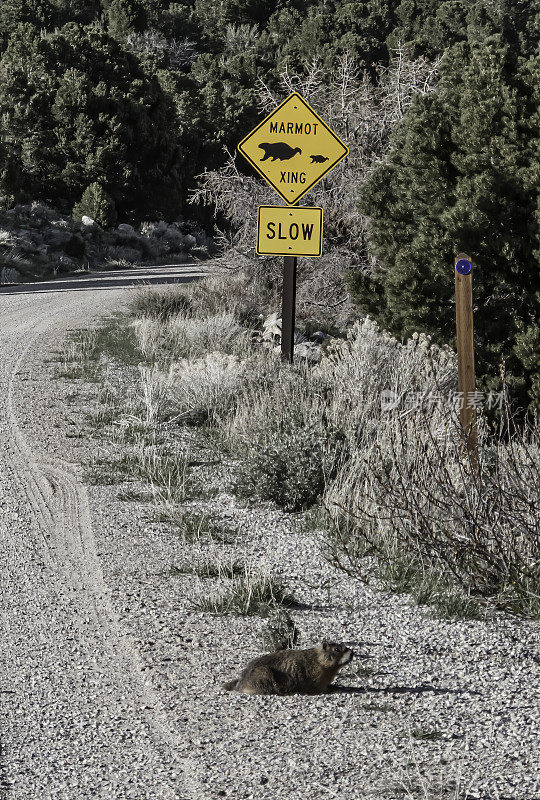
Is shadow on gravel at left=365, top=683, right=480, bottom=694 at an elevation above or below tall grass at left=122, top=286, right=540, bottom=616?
below

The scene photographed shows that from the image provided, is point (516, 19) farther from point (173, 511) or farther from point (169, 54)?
point (173, 511)

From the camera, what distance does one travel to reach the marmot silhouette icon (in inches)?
403

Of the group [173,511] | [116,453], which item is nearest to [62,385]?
[116,453]

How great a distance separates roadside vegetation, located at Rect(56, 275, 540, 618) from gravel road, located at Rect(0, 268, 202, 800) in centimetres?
62

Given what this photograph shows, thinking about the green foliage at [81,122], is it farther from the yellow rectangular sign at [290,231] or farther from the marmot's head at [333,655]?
the marmot's head at [333,655]

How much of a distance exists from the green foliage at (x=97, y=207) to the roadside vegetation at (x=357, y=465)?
2661 cm

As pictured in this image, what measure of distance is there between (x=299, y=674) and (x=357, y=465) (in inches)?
102

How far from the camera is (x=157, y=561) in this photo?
562cm

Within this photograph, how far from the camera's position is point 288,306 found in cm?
1052

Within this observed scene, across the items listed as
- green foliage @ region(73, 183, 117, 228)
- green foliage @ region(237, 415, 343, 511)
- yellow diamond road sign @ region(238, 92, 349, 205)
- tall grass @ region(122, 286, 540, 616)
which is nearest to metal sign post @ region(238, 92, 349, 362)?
yellow diamond road sign @ region(238, 92, 349, 205)

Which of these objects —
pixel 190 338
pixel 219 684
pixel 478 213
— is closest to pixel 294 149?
pixel 478 213

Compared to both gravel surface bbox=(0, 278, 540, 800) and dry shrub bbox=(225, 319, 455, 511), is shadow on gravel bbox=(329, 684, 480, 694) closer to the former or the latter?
gravel surface bbox=(0, 278, 540, 800)

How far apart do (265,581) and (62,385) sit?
688 cm

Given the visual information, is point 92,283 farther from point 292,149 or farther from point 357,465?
point 357,465
